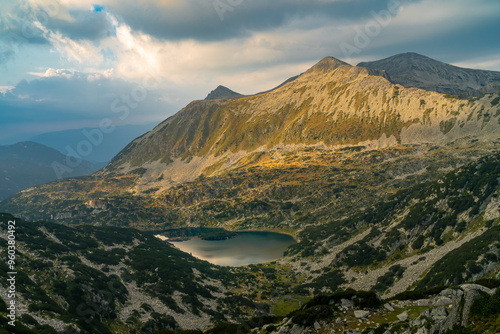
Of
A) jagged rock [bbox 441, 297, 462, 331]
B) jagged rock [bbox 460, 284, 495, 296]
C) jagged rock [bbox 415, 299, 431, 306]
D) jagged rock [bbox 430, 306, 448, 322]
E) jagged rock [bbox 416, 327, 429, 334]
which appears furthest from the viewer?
jagged rock [bbox 415, 299, 431, 306]

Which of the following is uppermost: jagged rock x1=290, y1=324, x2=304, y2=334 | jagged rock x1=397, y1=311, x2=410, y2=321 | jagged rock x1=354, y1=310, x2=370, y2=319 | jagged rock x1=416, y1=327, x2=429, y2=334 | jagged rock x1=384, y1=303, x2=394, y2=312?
jagged rock x1=416, y1=327, x2=429, y2=334

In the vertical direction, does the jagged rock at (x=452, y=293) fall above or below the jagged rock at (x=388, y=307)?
above

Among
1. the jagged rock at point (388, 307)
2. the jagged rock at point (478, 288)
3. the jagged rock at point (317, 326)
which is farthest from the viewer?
the jagged rock at point (388, 307)

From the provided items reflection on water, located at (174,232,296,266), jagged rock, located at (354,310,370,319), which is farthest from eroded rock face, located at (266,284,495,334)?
reflection on water, located at (174,232,296,266)

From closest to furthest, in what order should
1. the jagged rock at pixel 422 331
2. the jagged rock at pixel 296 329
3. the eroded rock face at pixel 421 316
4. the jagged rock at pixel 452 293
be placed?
the jagged rock at pixel 422 331 < the eroded rock face at pixel 421 316 < the jagged rock at pixel 452 293 < the jagged rock at pixel 296 329

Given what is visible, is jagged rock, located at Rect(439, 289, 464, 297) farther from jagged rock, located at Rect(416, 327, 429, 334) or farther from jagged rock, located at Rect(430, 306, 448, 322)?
jagged rock, located at Rect(416, 327, 429, 334)

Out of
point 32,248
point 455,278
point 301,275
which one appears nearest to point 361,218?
point 301,275

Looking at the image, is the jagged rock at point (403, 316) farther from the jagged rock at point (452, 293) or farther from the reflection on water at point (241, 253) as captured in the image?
the reflection on water at point (241, 253)

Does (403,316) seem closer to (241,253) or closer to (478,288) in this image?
(478,288)

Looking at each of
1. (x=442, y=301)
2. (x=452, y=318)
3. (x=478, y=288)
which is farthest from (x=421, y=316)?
(x=478, y=288)

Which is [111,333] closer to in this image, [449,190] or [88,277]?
[88,277]

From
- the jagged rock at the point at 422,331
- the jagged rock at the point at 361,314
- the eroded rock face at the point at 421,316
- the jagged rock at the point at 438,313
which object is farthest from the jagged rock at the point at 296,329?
the jagged rock at the point at 438,313

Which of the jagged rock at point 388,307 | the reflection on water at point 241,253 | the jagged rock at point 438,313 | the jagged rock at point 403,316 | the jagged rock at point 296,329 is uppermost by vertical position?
the jagged rock at point 438,313

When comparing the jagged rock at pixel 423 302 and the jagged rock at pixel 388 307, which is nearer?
the jagged rock at pixel 388 307
